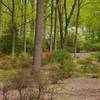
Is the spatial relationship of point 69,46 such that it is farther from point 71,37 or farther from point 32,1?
point 32,1

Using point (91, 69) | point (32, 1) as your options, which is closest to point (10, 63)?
point (91, 69)

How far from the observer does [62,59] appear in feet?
82.6

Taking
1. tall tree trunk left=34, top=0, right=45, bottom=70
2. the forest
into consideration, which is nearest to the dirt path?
the forest

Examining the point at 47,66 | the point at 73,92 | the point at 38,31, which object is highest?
the point at 38,31

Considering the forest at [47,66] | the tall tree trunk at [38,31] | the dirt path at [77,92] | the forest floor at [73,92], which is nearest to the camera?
the forest at [47,66]

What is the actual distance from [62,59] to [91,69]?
2.17 meters

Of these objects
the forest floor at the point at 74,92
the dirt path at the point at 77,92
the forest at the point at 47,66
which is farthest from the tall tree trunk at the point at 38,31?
the dirt path at the point at 77,92

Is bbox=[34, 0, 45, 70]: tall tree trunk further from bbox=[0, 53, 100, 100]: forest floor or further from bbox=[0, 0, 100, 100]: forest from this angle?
bbox=[0, 53, 100, 100]: forest floor

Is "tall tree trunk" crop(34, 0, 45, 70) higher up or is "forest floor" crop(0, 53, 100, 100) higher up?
"tall tree trunk" crop(34, 0, 45, 70)

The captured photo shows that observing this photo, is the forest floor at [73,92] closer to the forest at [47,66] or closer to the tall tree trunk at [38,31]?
the forest at [47,66]

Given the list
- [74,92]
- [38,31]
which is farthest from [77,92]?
[38,31]

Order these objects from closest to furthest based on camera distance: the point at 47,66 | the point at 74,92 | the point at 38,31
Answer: the point at 74,92, the point at 38,31, the point at 47,66

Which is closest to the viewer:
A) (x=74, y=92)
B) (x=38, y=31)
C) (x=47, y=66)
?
(x=74, y=92)

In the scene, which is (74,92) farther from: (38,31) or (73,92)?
(38,31)
